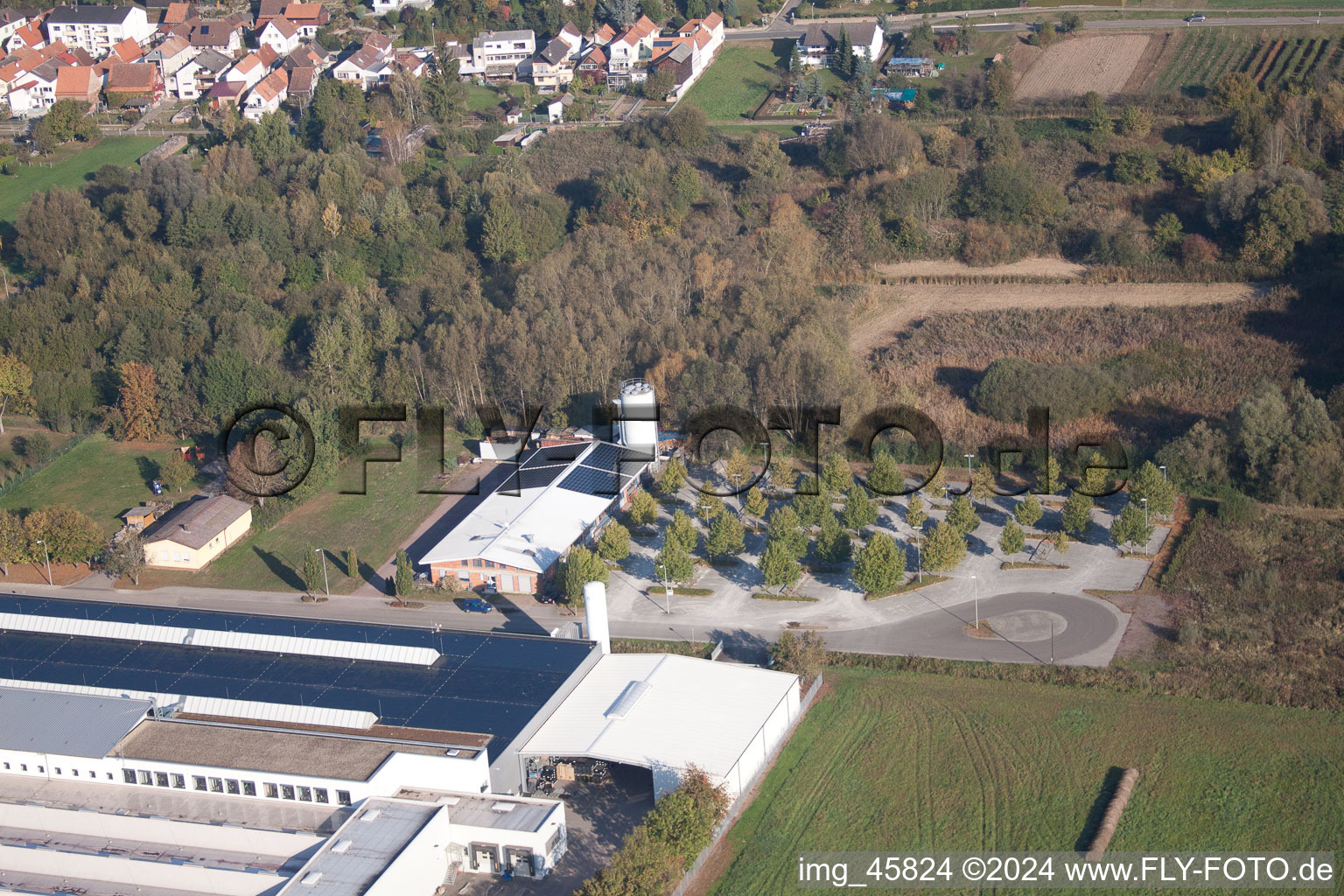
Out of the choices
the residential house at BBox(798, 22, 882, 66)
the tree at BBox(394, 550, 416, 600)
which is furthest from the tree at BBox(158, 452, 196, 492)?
the residential house at BBox(798, 22, 882, 66)

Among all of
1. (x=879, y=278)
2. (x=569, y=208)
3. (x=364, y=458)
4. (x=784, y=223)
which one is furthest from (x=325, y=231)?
(x=879, y=278)

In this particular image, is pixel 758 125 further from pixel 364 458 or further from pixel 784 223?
pixel 364 458

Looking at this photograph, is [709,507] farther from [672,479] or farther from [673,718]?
[673,718]

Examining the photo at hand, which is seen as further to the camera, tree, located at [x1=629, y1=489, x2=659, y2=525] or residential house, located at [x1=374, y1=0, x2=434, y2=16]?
residential house, located at [x1=374, y1=0, x2=434, y2=16]

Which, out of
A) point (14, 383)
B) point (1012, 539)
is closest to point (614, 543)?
point (1012, 539)

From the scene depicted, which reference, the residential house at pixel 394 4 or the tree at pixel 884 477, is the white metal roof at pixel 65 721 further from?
the residential house at pixel 394 4

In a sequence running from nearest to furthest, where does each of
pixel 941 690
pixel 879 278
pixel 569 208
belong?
1. pixel 941 690
2. pixel 879 278
3. pixel 569 208

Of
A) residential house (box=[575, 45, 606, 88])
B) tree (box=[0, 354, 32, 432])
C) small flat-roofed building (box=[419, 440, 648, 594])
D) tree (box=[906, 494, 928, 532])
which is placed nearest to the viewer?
small flat-roofed building (box=[419, 440, 648, 594])

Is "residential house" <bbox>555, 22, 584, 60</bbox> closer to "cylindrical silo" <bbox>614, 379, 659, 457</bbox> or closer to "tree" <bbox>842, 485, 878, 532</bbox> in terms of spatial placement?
"cylindrical silo" <bbox>614, 379, 659, 457</bbox>

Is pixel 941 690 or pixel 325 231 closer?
pixel 941 690
